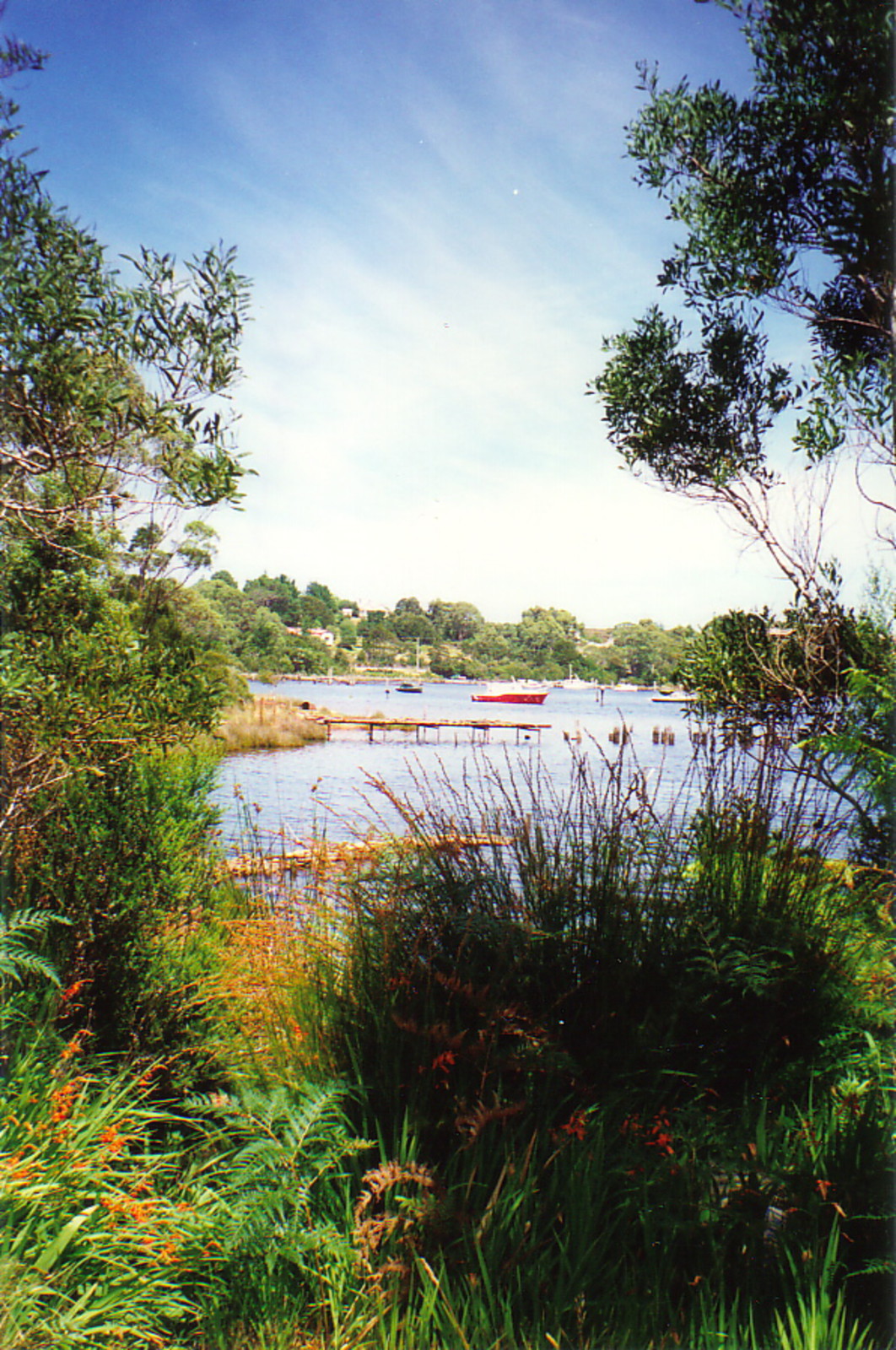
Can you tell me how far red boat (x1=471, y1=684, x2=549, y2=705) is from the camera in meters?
36.8

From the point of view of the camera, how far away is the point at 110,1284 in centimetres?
155

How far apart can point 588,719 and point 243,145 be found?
31.7 m

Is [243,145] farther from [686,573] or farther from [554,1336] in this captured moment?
[554,1336]

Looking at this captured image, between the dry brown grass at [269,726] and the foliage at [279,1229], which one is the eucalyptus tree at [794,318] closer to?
the foliage at [279,1229]

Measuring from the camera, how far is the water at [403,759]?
3877 mm

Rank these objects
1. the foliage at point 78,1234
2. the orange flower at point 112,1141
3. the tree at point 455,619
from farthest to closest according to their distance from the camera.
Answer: the tree at point 455,619, the orange flower at point 112,1141, the foliage at point 78,1234

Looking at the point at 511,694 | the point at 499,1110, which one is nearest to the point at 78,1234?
the point at 499,1110

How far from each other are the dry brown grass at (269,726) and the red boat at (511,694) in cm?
1474

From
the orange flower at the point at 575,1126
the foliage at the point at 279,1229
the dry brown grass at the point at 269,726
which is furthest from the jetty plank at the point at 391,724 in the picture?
the foliage at the point at 279,1229

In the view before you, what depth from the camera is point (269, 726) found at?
20.6 meters

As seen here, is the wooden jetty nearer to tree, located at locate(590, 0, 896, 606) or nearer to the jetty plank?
the jetty plank

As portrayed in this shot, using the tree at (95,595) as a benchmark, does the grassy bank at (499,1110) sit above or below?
below

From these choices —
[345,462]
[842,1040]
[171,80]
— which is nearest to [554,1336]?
[842,1040]

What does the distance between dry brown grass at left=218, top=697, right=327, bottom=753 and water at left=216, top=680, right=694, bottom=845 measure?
41cm
